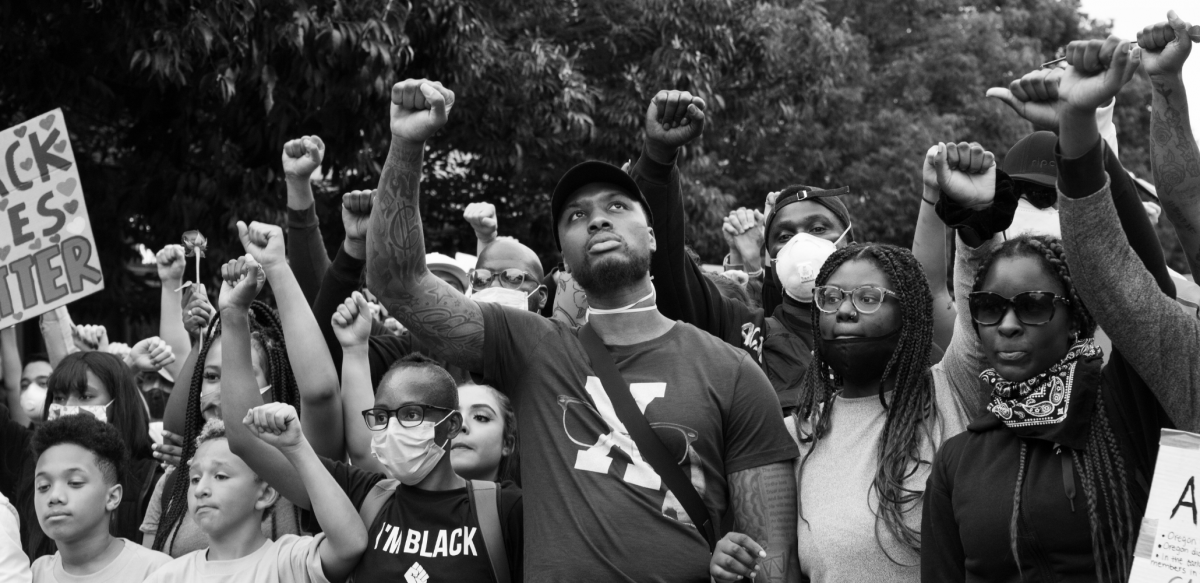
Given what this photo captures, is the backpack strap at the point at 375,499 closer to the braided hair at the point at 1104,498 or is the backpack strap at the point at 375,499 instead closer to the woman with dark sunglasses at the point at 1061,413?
the woman with dark sunglasses at the point at 1061,413

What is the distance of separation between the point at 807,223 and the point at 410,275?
85.1 inches

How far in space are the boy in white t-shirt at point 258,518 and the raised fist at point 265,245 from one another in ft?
1.86

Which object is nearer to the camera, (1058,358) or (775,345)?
(1058,358)

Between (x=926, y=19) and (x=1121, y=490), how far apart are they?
21.5 metres

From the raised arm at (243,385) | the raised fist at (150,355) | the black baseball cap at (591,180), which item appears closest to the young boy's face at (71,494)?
the raised arm at (243,385)

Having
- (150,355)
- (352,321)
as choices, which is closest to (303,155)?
(352,321)

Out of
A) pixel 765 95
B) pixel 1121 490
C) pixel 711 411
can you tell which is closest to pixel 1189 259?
pixel 1121 490

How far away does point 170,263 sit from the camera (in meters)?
6.57

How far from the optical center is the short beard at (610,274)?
380 centimetres

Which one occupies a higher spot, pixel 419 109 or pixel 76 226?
pixel 76 226

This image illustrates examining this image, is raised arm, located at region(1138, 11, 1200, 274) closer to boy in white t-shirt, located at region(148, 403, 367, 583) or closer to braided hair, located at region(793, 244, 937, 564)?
braided hair, located at region(793, 244, 937, 564)

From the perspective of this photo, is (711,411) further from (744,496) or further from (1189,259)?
(1189,259)

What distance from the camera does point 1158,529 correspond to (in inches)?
117

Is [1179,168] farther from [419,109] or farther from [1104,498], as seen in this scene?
[419,109]
